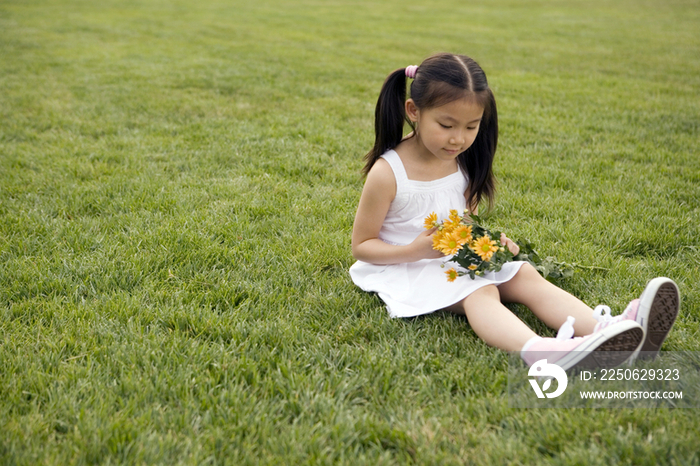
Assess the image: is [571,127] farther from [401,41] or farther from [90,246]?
[401,41]

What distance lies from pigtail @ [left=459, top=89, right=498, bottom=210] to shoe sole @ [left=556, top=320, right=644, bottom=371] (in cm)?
100

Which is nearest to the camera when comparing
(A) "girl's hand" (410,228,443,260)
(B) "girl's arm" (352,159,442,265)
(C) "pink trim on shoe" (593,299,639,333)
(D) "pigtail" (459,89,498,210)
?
(C) "pink trim on shoe" (593,299,639,333)

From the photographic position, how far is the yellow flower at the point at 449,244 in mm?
2189

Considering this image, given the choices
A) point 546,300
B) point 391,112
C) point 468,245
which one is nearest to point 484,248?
point 468,245

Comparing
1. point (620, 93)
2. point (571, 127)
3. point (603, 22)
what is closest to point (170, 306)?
point (571, 127)

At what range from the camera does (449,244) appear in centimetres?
221

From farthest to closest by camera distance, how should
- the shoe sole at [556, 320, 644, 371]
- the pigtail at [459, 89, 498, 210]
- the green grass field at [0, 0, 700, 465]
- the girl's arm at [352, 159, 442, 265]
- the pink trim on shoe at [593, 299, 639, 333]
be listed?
the pigtail at [459, 89, 498, 210] → the girl's arm at [352, 159, 442, 265] → the pink trim on shoe at [593, 299, 639, 333] → the shoe sole at [556, 320, 644, 371] → the green grass field at [0, 0, 700, 465]

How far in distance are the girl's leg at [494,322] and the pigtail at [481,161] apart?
597 millimetres

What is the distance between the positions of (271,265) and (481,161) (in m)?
1.18

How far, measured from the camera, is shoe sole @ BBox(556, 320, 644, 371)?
188 centimetres

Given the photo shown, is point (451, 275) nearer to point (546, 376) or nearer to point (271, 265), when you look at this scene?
point (546, 376)

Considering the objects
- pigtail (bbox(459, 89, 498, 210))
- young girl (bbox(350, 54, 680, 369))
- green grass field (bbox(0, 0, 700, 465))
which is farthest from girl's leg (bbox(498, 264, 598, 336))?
pigtail (bbox(459, 89, 498, 210))

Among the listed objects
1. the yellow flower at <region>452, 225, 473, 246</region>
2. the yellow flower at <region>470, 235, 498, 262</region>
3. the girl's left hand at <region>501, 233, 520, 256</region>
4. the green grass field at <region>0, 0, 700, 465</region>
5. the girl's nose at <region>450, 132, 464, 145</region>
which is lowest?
the green grass field at <region>0, 0, 700, 465</region>

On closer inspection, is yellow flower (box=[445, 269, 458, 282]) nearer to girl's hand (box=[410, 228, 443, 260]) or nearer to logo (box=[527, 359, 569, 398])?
girl's hand (box=[410, 228, 443, 260])
